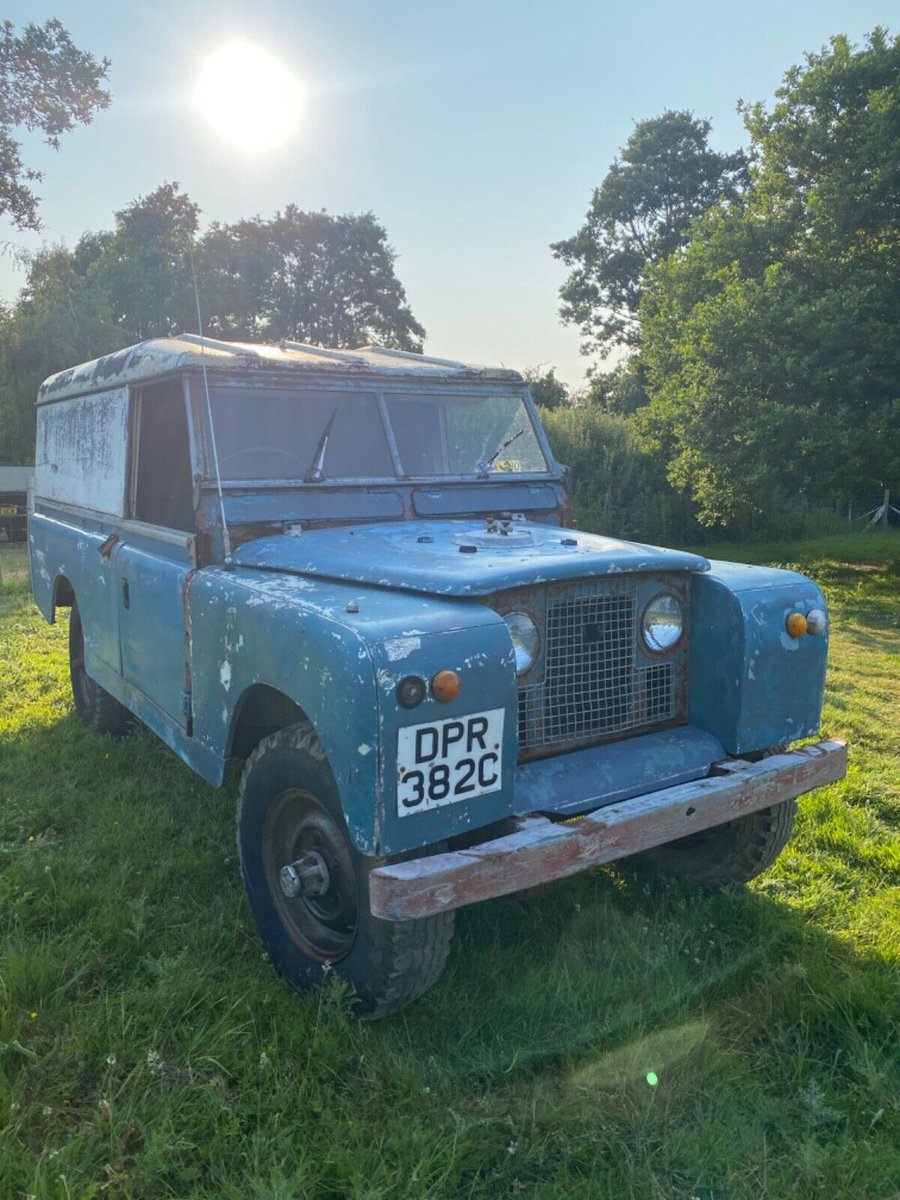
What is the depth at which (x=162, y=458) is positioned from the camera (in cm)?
439

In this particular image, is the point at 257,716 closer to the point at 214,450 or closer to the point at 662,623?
the point at 214,450

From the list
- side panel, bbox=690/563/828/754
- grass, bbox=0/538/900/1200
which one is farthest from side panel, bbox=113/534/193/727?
side panel, bbox=690/563/828/754

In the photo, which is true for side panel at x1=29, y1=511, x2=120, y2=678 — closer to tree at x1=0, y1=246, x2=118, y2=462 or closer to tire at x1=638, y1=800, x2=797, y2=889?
tire at x1=638, y1=800, x2=797, y2=889

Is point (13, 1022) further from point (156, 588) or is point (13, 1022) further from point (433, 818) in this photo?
point (156, 588)

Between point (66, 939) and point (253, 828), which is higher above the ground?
point (253, 828)

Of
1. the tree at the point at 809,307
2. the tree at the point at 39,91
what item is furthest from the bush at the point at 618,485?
the tree at the point at 39,91

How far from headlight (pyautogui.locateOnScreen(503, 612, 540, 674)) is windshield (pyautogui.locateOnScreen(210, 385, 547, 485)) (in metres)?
1.36

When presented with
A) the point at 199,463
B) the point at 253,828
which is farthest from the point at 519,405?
the point at 253,828

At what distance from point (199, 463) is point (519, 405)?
1.70 metres

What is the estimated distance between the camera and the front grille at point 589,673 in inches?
112

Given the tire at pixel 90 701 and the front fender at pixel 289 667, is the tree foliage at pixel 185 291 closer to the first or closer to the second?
the tire at pixel 90 701

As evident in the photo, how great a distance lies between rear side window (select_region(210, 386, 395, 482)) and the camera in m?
3.71

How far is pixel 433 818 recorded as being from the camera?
2.41 meters

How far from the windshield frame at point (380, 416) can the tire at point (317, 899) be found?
1.26 m
